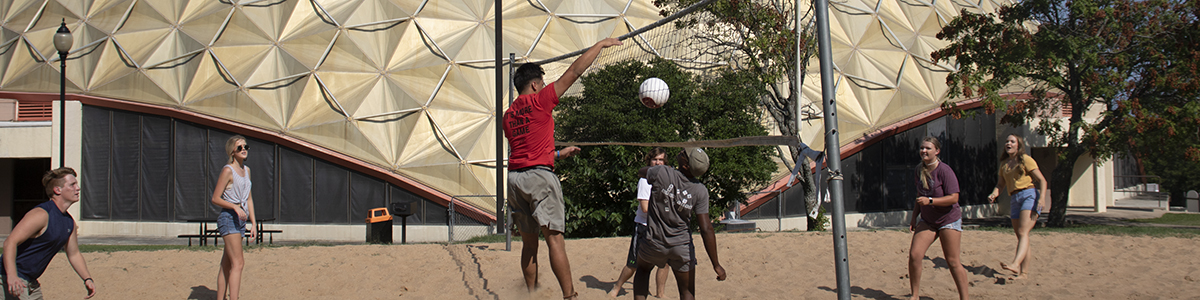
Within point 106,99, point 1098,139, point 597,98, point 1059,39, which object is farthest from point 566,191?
point 106,99

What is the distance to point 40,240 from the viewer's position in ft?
14.0

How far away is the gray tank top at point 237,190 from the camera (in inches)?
212

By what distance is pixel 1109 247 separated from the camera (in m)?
9.04

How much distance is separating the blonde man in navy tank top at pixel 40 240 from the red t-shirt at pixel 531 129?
278cm

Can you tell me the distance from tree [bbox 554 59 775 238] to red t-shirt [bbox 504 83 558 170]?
24.4 feet

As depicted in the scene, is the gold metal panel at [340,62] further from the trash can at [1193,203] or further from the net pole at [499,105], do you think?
the trash can at [1193,203]

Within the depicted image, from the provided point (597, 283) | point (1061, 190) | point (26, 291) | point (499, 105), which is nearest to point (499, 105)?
point (499, 105)

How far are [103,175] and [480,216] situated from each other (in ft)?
33.1

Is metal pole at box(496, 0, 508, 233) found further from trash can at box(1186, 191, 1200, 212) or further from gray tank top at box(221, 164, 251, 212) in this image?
trash can at box(1186, 191, 1200, 212)

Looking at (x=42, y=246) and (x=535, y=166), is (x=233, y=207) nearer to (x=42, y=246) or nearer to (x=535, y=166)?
(x=42, y=246)

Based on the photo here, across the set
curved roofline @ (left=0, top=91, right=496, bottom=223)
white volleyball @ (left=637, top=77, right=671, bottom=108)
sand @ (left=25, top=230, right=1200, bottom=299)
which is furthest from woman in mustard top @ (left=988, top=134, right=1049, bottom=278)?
curved roofline @ (left=0, top=91, right=496, bottom=223)

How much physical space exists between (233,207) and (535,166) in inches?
98.0

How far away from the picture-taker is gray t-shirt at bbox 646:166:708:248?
15.1ft

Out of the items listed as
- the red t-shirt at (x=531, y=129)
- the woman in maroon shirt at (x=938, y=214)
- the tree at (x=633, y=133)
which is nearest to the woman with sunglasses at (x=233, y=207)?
the red t-shirt at (x=531, y=129)
